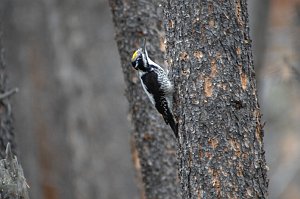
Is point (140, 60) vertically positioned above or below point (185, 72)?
above

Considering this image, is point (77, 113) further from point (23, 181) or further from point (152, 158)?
point (23, 181)

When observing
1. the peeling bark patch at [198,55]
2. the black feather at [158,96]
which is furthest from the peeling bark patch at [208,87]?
the black feather at [158,96]

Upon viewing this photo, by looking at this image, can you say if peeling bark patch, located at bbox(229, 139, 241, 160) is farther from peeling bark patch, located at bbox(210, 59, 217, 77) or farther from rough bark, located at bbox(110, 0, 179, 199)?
rough bark, located at bbox(110, 0, 179, 199)

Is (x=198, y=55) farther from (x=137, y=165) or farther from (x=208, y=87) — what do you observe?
(x=137, y=165)

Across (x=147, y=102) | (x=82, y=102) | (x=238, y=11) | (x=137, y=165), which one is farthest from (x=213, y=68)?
(x=82, y=102)

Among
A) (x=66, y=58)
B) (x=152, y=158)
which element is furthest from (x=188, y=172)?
(x=66, y=58)

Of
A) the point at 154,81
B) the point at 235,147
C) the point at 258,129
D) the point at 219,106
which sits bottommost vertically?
the point at 235,147
